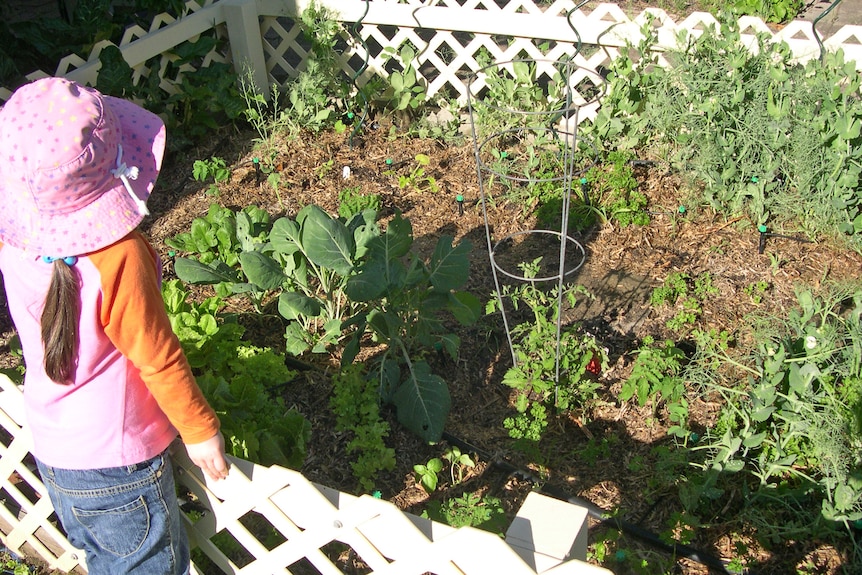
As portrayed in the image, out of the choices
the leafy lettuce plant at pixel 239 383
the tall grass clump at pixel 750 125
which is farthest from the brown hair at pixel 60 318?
the tall grass clump at pixel 750 125

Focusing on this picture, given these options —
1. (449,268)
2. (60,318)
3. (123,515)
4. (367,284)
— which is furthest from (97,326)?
(449,268)

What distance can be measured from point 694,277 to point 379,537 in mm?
2649

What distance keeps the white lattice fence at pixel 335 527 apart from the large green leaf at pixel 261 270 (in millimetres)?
1003

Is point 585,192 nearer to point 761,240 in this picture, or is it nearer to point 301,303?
point 761,240

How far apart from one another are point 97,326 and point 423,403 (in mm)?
1477

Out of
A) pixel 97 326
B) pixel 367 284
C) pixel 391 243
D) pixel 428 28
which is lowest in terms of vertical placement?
pixel 367 284

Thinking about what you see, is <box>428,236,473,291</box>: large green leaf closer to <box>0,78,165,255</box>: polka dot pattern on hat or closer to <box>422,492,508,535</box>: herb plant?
<box>422,492,508,535</box>: herb plant

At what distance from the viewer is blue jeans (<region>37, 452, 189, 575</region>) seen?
210cm

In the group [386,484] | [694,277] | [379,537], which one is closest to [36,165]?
[379,537]

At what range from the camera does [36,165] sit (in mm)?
1757

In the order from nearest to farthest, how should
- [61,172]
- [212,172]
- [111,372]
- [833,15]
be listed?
1. [61,172]
2. [111,372]
3. [212,172]
4. [833,15]

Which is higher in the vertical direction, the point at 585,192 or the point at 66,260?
the point at 66,260

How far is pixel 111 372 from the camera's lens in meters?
2.02

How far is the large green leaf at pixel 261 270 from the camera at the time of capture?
3.30 metres
